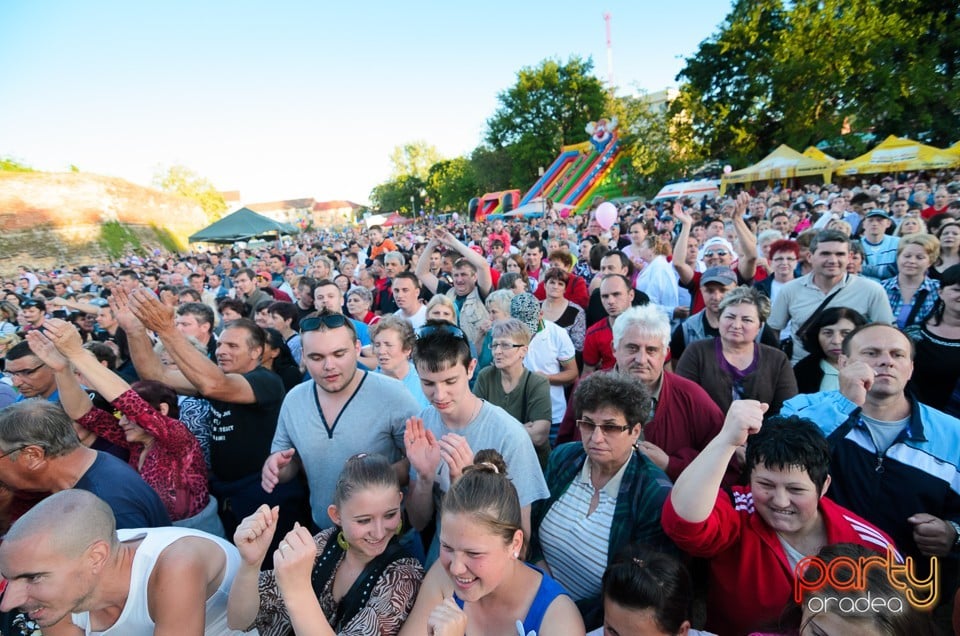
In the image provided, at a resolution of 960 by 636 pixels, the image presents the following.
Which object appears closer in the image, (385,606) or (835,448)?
(385,606)

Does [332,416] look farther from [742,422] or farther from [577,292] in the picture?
[577,292]

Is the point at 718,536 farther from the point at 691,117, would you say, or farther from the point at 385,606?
the point at 691,117

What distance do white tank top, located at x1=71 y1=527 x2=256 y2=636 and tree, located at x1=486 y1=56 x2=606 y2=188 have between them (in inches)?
1734

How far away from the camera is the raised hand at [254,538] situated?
5.50 feet

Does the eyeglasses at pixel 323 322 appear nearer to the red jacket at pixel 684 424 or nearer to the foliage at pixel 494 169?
the red jacket at pixel 684 424

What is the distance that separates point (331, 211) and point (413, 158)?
3731cm

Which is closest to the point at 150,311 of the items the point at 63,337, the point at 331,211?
the point at 63,337

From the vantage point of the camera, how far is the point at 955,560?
1940 millimetres

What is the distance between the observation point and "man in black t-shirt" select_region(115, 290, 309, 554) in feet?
8.55

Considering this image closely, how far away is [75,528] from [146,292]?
1438 mm

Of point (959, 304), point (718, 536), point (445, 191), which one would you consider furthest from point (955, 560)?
point (445, 191)

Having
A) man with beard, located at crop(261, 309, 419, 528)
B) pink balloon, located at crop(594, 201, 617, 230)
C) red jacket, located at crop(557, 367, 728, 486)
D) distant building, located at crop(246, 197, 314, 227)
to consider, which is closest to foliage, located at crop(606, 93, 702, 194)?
pink balloon, located at crop(594, 201, 617, 230)

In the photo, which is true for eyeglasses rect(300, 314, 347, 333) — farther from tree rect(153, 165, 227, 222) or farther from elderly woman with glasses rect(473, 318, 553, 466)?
tree rect(153, 165, 227, 222)

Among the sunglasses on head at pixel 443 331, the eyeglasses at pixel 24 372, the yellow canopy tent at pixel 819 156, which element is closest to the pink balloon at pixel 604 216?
the sunglasses on head at pixel 443 331
